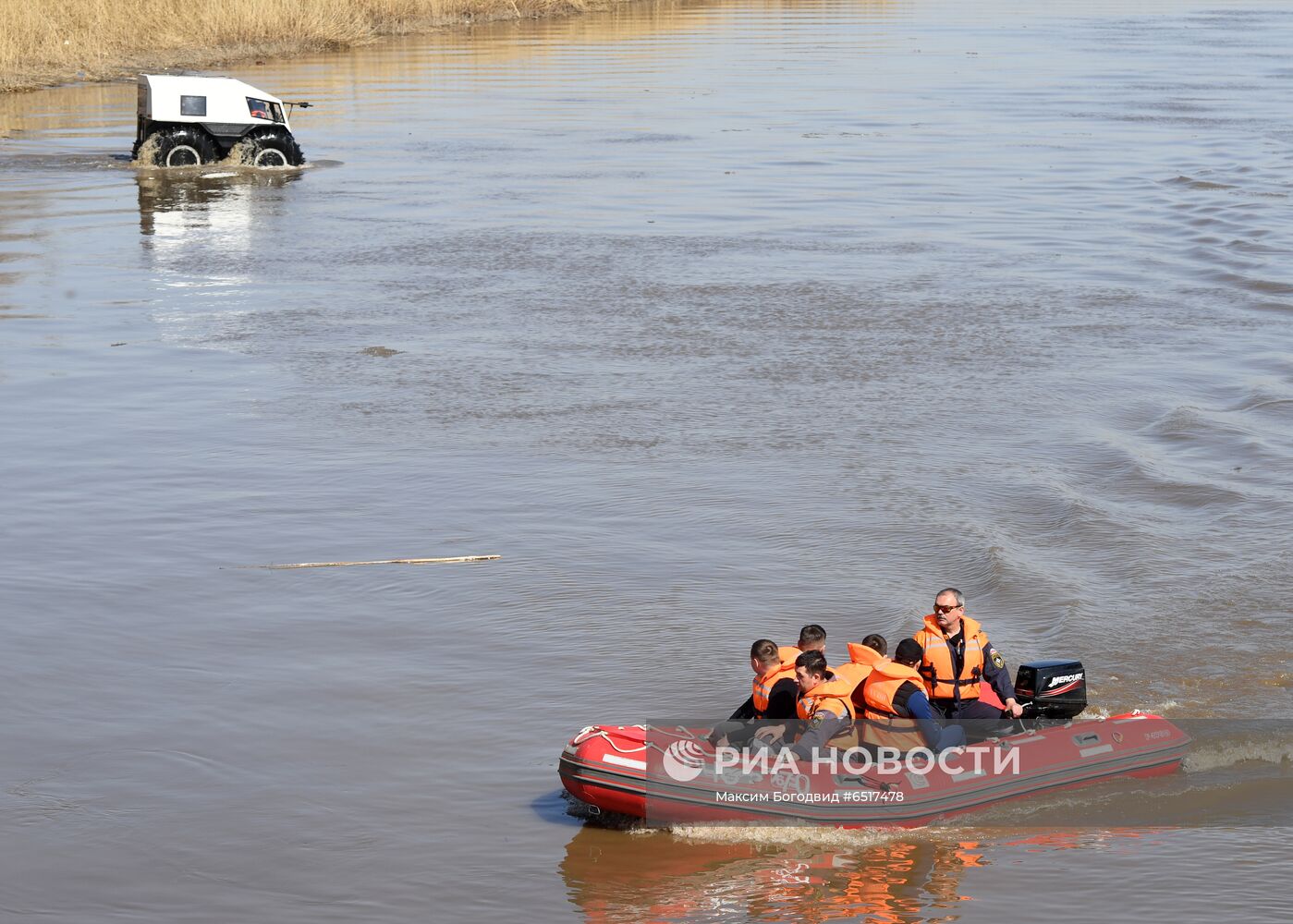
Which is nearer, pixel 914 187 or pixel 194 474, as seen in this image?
pixel 194 474

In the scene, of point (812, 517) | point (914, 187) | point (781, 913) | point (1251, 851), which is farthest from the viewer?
point (914, 187)

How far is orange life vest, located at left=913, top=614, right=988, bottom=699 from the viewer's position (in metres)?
9.48

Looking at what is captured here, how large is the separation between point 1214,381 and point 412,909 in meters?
11.8

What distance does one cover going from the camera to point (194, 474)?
14.7 meters

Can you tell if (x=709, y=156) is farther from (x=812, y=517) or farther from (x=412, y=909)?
(x=412, y=909)

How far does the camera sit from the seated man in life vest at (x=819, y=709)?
29.3 feet

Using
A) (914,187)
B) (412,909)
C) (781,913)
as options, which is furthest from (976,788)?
(914,187)

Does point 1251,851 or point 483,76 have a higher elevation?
point 483,76

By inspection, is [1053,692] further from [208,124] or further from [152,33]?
[152,33]

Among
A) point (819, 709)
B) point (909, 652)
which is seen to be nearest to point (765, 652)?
point (819, 709)

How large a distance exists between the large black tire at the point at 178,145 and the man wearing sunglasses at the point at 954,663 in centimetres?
2484

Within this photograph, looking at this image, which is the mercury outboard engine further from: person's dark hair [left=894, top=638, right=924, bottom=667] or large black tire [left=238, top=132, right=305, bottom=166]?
large black tire [left=238, top=132, right=305, bottom=166]

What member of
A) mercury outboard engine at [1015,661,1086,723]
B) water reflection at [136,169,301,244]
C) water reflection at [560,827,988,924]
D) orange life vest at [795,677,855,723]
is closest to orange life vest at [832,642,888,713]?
orange life vest at [795,677,855,723]

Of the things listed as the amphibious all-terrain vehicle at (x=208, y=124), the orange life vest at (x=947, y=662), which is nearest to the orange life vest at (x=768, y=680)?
the orange life vest at (x=947, y=662)
